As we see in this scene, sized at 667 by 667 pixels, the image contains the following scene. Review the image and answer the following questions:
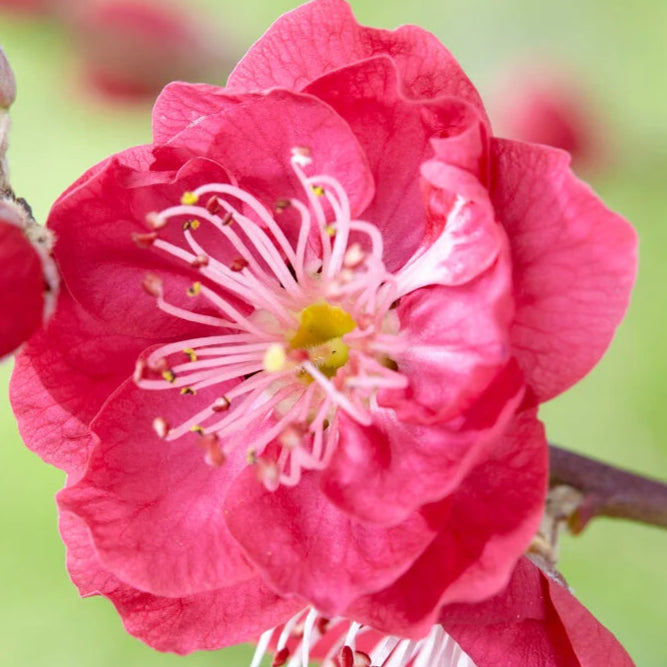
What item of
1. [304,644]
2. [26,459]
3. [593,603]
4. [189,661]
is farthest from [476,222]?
[26,459]

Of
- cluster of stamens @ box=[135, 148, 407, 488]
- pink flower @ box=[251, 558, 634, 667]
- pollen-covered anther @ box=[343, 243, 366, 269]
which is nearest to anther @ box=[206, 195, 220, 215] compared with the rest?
cluster of stamens @ box=[135, 148, 407, 488]

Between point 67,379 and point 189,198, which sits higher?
point 189,198

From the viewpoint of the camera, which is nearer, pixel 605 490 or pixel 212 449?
pixel 212 449

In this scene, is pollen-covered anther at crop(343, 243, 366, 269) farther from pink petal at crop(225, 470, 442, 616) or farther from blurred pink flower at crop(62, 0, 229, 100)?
blurred pink flower at crop(62, 0, 229, 100)

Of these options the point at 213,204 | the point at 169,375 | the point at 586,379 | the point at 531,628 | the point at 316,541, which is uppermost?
the point at 213,204

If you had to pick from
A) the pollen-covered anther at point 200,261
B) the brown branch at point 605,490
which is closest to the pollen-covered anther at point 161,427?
the pollen-covered anther at point 200,261

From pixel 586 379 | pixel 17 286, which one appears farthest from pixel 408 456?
pixel 586 379

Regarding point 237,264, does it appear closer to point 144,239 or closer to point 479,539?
point 144,239
